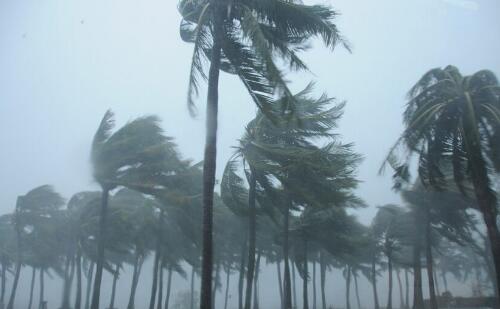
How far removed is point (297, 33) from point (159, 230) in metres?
20.7

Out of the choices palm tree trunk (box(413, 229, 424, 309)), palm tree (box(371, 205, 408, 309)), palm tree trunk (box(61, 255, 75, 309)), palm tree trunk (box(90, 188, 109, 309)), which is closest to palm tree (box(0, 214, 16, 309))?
palm tree trunk (box(61, 255, 75, 309))

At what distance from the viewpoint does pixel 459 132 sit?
18.3 metres

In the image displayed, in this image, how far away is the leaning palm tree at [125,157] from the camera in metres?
23.5

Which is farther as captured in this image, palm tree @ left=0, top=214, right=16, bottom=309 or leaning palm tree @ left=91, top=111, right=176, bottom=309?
palm tree @ left=0, top=214, right=16, bottom=309

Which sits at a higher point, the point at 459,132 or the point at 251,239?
the point at 459,132

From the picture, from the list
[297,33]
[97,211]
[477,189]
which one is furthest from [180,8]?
[97,211]

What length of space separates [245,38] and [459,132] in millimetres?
10696

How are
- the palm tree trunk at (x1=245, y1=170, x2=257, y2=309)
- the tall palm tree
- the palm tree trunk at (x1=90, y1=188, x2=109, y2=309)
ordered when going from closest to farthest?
the palm tree trunk at (x1=245, y1=170, x2=257, y2=309) < the palm tree trunk at (x1=90, y1=188, x2=109, y2=309) < the tall palm tree

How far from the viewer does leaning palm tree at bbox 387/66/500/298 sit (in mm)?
17219

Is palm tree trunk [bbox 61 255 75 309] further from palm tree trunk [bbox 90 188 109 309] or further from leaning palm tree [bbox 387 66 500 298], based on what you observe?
leaning palm tree [bbox 387 66 500 298]

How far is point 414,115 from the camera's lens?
A: 763 inches

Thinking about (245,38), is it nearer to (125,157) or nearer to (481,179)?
(481,179)

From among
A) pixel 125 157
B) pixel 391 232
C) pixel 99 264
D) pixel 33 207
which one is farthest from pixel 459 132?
pixel 33 207

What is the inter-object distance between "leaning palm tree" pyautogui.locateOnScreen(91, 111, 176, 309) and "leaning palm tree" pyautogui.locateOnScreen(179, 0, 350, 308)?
11320 millimetres
